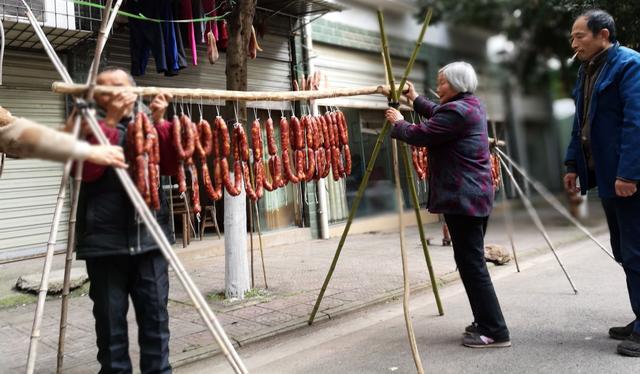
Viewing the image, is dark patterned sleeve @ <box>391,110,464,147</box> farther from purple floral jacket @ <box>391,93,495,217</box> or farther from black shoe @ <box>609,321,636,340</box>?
black shoe @ <box>609,321,636,340</box>

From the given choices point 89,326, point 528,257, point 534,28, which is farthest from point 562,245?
point 534,28

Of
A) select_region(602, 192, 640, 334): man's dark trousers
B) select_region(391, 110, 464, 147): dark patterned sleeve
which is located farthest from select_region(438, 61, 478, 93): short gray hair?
select_region(602, 192, 640, 334): man's dark trousers

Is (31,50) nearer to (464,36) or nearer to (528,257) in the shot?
(464,36)

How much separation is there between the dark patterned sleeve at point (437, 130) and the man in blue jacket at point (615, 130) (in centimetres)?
94

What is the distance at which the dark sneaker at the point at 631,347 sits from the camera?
132 inches

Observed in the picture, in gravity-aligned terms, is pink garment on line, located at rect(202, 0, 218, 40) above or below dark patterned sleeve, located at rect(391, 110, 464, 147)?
above

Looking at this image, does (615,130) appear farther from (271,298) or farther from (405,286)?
(271,298)

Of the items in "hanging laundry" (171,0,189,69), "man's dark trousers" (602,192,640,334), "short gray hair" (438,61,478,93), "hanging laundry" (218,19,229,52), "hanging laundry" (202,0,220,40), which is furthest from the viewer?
"hanging laundry" (218,19,229,52)

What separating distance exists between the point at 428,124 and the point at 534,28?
7.80 feet

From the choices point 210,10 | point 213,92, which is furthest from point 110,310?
point 210,10

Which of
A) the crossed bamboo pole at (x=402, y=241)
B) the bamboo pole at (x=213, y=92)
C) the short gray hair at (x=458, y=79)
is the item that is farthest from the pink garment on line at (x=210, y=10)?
the short gray hair at (x=458, y=79)

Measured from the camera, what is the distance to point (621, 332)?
370 centimetres

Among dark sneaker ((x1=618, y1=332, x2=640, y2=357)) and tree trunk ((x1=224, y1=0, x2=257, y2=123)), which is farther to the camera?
tree trunk ((x1=224, y1=0, x2=257, y2=123))

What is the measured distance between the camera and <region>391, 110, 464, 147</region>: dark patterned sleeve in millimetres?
3604
